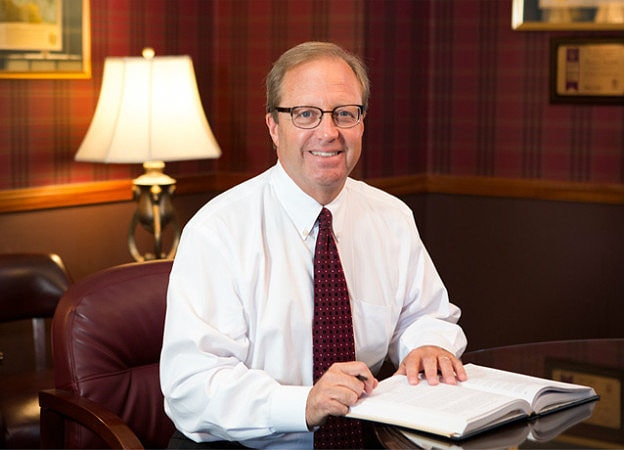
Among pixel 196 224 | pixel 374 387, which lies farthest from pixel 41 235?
pixel 374 387

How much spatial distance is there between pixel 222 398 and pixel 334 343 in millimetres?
339

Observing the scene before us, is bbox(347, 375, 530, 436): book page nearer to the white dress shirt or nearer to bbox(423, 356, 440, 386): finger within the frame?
bbox(423, 356, 440, 386): finger

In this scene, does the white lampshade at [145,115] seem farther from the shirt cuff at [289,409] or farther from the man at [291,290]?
the shirt cuff at [289,409]

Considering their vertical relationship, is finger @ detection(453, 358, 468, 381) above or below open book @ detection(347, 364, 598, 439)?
above

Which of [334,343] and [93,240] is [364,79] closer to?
[334,343]

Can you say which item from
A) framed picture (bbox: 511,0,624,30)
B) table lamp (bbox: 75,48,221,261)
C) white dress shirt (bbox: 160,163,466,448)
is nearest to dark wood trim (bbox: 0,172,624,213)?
table lamp (bbox: 75,48,221,261)

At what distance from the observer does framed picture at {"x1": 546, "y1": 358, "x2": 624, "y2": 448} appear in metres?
2.06

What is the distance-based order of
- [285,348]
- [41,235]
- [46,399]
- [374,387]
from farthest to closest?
[41,235]
[46,399]
[285,348]
[374,387]

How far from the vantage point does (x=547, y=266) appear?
5145 millimetres

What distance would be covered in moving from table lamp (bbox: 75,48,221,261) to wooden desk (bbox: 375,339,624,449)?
192cm

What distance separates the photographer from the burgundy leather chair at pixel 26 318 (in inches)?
134

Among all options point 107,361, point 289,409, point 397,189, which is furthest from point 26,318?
point 397,189

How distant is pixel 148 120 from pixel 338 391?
238 cm

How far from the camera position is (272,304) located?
2359mm
